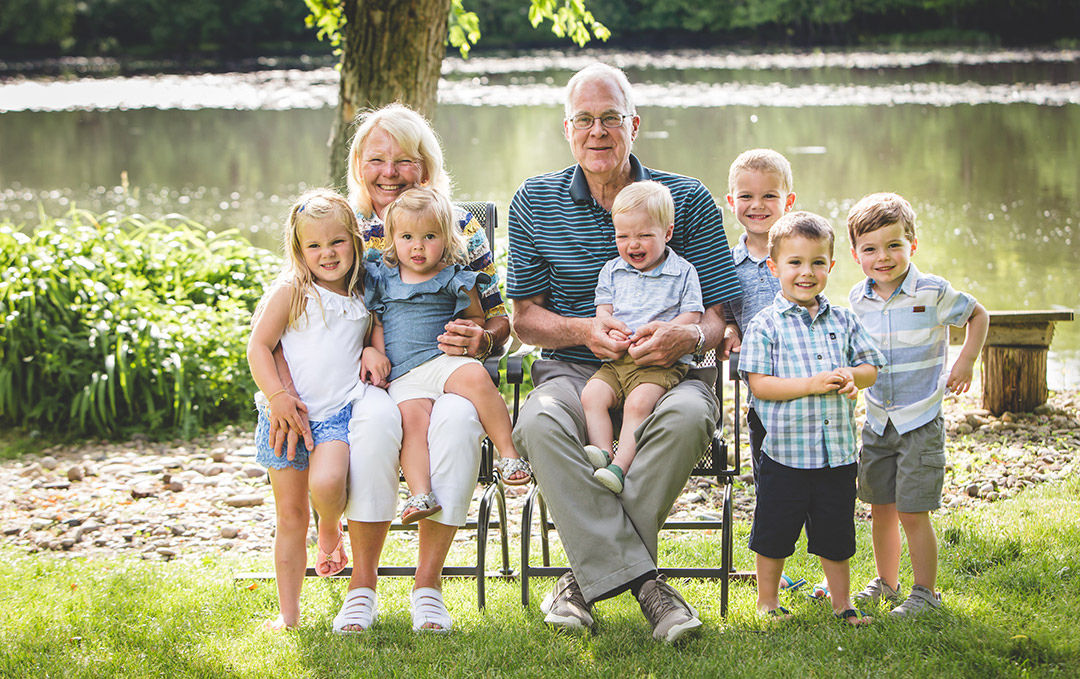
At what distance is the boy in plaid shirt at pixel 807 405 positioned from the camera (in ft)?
9.53

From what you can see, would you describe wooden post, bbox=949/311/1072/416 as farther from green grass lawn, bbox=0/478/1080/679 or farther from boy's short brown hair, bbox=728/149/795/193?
boy's short brown hair, bbox=728/149/795/193

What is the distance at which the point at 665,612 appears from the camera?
282cm

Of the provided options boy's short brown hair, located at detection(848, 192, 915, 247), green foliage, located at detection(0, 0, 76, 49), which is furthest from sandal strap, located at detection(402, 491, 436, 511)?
green foliage, located at detection(0, 0, 76, 49)

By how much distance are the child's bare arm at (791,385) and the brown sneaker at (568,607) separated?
0.78m

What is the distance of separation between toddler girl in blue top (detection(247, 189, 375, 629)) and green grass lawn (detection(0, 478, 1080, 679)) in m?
0.26

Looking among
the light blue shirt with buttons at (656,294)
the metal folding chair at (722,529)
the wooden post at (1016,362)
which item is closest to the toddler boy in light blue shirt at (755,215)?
the light blue shirt with buttons at (656,294)

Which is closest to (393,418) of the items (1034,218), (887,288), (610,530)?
(610,530)

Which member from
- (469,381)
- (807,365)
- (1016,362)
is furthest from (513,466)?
(1016,362)

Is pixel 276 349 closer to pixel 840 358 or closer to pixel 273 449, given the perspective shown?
pixel 273 449

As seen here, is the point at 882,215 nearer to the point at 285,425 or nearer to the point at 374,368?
the point at 374,368

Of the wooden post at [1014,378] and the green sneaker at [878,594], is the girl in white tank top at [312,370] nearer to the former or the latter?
the green sneaker at [878,594]

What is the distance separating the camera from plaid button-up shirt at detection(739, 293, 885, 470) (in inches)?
114

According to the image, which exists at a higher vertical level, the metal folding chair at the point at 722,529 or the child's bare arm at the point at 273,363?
the child's bare arm at the point at 273,363

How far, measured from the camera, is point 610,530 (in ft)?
9.44
